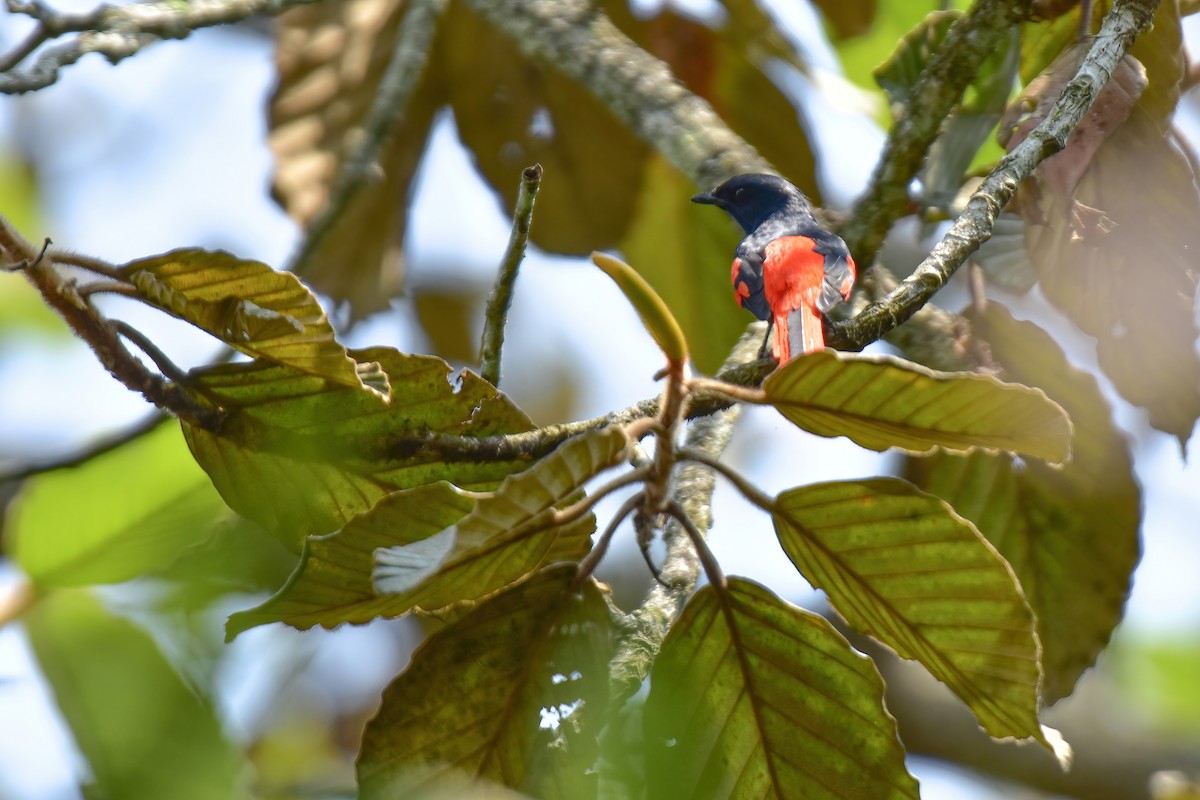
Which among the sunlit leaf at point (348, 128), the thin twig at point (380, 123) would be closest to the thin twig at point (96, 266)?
the thin twig at point (380, 123)

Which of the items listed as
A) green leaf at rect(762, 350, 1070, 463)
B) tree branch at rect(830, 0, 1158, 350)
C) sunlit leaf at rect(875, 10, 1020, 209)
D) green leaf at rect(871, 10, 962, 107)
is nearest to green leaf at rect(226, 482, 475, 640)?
green leaf at rect(762, 350, 1070, 463)

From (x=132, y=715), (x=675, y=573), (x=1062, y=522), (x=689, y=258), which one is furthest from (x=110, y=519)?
(x=689, y=258)

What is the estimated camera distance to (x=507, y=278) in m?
1.50

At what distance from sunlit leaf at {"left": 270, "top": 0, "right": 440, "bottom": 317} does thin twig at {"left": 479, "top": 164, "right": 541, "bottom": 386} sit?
210 cm

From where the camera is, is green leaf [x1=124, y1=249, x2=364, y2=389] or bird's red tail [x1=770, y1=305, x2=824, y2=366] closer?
green leaf [x1=124, y1=249, x2=364, y2=389]

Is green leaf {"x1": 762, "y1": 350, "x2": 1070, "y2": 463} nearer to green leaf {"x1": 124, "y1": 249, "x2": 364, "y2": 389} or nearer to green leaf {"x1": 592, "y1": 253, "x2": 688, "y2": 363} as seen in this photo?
green leaf {"x1": 592, "y1": 253, "x2": 688, "y2": 363}

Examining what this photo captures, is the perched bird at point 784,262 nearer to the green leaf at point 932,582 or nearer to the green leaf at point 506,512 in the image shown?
the green leaf at point 932,582

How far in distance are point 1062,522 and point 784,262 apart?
0.74 metres

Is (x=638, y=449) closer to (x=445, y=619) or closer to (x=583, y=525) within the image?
(x=583, y=525)

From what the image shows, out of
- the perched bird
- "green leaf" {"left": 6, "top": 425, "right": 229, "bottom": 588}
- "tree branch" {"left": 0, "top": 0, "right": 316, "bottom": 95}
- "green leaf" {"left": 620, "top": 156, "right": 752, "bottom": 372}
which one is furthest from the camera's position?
"green leaf" {"left": 620, "top": 156, "right": 752, "bottom": 372}

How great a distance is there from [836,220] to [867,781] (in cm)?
191

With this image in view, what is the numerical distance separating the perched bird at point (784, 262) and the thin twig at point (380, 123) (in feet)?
2.79

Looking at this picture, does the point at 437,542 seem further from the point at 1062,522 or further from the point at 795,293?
the point at 1062,522

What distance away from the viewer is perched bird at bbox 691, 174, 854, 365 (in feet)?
7.38
